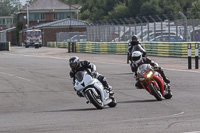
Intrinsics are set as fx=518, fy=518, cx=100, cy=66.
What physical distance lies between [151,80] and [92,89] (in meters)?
1.68

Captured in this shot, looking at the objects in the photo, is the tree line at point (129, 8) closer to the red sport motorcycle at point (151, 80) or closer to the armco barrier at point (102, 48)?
the armco barrier at point (102, 48)

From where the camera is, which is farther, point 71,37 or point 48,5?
point 48,5

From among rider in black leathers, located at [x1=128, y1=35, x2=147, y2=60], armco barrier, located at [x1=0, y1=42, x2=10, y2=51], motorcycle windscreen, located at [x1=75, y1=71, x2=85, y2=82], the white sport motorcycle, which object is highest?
rider in black leathers, located at [x1=128, y1=35, x2=147, y2=60]

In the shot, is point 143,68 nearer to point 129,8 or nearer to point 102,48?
point 102,48

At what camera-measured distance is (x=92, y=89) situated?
33.6 feet

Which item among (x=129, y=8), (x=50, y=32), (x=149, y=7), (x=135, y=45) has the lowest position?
(x=135, y=45)

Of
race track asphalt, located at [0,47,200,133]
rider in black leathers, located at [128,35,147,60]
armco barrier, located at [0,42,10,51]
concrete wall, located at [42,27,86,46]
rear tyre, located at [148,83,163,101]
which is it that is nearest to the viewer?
race track asphalt, located at [0,47,200,133]

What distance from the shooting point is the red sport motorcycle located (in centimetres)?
1127

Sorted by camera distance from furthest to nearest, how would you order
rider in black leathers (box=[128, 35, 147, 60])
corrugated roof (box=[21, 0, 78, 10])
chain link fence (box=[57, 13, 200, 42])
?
corrugated roof (box=[21, 0, 78, 10])
chain link fence (box=[57, 13, 200, 42])
rider in black leathers (box=[128, 35, 147, 60])

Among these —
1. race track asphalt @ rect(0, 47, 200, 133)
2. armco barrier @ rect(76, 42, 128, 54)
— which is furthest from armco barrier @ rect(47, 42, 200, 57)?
race track asphalt @ rect(0, 47, 200, 133)

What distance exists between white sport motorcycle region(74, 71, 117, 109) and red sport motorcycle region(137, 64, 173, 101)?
3.99ft

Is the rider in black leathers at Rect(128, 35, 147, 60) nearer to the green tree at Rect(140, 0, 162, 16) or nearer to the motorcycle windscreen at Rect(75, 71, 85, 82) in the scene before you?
the motorcycle windscreen at Rect(75, 71, 85, 82)

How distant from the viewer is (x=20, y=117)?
9750 millimetres

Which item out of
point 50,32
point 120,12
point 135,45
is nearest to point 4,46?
point 50,32
